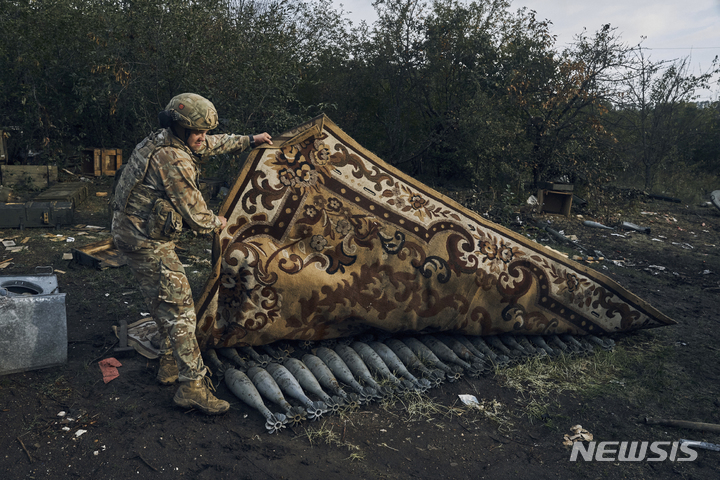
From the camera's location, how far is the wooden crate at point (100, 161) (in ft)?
39.6

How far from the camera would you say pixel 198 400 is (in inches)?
130

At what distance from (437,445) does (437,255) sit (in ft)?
5.21

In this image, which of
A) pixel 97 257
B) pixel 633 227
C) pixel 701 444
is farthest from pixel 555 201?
pixel 97 257

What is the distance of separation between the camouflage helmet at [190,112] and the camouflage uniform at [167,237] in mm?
134

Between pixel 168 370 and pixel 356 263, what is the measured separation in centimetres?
168

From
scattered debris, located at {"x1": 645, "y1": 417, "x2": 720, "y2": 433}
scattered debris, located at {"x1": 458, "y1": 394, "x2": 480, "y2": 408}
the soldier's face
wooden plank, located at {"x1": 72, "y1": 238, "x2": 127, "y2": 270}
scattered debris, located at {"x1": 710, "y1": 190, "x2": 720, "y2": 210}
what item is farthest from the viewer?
scattered debris, located at {"x1": 710, "y1": 190, "x2": 720, "y2": 210}

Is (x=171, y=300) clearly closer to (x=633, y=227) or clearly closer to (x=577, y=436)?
(x=577, y=436)

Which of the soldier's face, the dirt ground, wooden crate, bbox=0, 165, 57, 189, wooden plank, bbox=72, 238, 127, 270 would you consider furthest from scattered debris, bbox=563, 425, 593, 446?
wooden crate, bbox=0, 165, 57, 189

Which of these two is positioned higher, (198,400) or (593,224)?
(593,224)

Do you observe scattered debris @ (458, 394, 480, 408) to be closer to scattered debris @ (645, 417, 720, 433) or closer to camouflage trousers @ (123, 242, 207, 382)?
scattered debris @ (645, 417, 720, 433)

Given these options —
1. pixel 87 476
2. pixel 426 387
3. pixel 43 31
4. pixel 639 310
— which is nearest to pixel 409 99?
pixel 43 31

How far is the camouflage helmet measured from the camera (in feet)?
10.7

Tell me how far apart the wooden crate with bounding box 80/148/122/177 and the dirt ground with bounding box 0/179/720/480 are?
27.0 feet

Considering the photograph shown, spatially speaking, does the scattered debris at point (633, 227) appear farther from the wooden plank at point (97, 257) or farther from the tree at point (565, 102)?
the wooden plank at point (97, 257)
